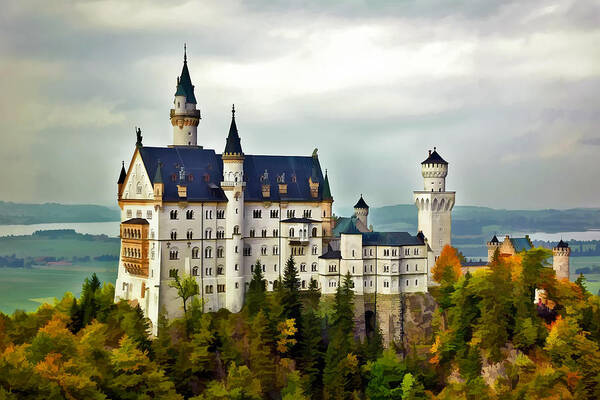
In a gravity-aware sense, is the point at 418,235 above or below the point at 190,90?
below

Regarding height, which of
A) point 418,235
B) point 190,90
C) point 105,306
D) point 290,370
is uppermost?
point 190,90

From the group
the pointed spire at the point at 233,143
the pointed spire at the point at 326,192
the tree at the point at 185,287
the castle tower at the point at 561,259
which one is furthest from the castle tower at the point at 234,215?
the castle tower at the point at 561,259

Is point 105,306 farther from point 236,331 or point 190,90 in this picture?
point 190,90

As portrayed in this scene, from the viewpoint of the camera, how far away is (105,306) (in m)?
91.4

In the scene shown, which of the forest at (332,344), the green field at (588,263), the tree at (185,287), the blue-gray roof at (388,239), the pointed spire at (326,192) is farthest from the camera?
the green field at (588,263)

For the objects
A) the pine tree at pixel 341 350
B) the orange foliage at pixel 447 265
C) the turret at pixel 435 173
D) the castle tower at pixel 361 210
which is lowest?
the pine tree at pixel 341 350

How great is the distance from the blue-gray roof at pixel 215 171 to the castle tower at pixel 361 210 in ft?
27.0

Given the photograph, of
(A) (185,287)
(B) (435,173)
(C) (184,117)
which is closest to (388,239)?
(B) (435,173)

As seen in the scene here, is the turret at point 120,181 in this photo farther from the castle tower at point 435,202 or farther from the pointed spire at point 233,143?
the castle tower at point 435,202

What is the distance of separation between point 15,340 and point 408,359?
125 feet

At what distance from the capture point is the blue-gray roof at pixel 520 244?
110 m

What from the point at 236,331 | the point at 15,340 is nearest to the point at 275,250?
the point at 236,331

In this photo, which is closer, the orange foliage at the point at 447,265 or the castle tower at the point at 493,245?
the orange foliage at the point at 447,265

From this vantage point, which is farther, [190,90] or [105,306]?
[190,90]
